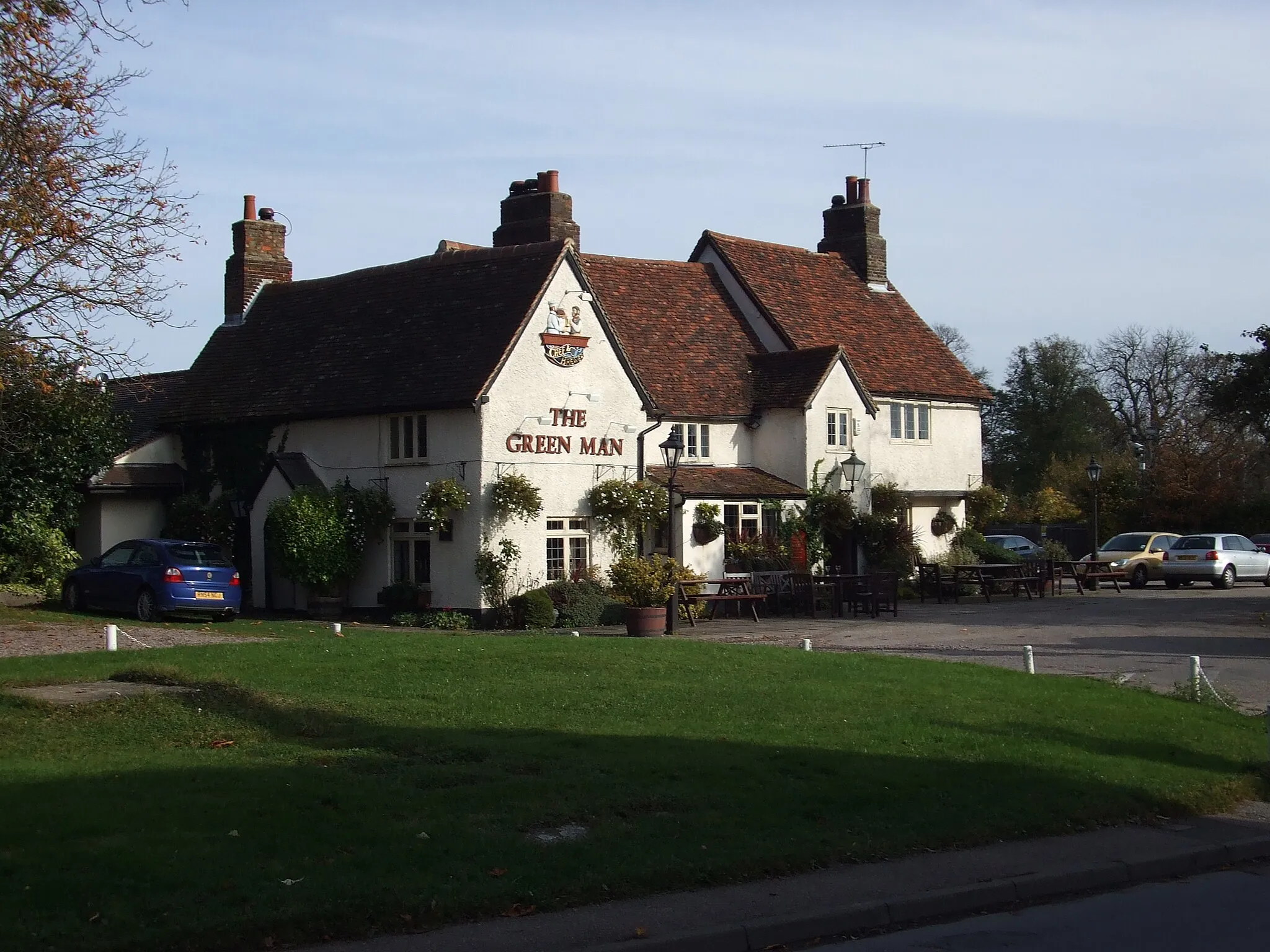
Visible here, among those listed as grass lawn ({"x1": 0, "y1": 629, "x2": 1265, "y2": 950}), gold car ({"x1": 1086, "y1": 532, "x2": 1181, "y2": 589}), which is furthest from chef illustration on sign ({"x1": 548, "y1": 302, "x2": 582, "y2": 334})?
gold car ({"x1": 1086, "y1": 532, "x2": 1181, "y2": 589})

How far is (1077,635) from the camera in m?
26.4

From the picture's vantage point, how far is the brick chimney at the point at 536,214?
1336 inches

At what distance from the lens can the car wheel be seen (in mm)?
26672

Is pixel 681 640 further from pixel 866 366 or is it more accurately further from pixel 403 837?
pixel 866 366

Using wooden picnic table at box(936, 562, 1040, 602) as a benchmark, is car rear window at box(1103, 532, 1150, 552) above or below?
above

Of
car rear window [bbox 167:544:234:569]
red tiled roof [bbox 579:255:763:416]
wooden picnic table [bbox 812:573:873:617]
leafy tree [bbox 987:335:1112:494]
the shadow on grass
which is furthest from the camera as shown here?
leafy tree [bbox 987:335:1112:494]

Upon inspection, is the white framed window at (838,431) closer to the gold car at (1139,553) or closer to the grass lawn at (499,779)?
the gold car at (1139,553)

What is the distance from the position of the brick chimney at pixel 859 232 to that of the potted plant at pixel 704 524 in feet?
47.5

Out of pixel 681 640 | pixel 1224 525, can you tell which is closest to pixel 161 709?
pixel 681 640

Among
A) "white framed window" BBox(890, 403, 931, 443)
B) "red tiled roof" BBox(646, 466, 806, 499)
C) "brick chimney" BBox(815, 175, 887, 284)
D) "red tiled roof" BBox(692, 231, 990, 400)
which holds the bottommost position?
"red tiled roof" BBox(646, 466, 806, 499)

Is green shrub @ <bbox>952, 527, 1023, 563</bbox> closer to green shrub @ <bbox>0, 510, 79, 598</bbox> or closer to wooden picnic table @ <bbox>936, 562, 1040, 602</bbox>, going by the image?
wooden picnic table @ <bbox>936, 562, 1040, 602</bbox>

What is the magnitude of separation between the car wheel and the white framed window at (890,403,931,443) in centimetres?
2204

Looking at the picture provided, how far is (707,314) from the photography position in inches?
1561

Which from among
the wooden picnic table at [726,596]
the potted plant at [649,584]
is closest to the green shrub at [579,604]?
the wooden picnic table at [726,596]
